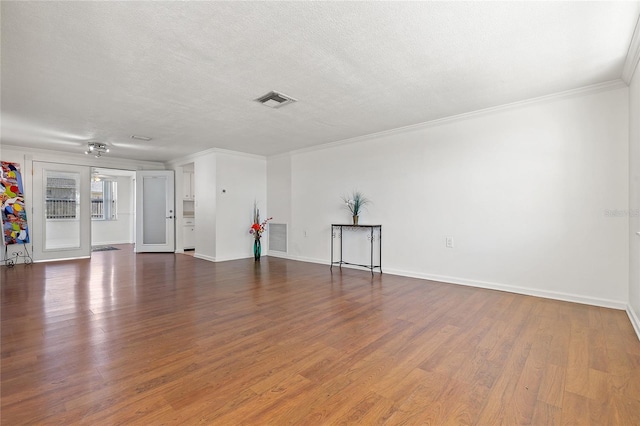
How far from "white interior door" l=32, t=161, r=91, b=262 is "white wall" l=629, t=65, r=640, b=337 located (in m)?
9.24

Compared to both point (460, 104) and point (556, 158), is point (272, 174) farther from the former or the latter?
point (556, 158)

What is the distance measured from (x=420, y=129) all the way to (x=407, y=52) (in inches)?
88.6

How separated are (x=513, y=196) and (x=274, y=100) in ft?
10.5

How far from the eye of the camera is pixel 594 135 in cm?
326

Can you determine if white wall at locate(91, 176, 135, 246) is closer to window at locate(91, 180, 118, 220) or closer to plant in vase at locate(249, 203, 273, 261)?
window at locate(91, 180, 118, 220)

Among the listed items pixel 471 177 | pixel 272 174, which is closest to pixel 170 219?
pixel 272 174

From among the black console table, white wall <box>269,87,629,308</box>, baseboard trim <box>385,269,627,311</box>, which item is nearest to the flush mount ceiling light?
the black console table

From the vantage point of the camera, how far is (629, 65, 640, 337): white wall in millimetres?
2566

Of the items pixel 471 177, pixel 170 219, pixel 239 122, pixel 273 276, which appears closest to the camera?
pixel 471 177

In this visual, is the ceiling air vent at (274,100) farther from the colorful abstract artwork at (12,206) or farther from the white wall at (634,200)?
the colorful abstract artwork at (12,206)

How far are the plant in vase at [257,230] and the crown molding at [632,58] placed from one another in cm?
591

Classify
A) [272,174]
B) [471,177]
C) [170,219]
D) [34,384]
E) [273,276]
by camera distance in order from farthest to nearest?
1. [170,219]
2. [272,174]
3. [273,276]
4. [471,177]
5. [34,384]

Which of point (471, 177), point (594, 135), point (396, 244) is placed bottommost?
point (396, 244)

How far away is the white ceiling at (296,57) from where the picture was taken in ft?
6.59
